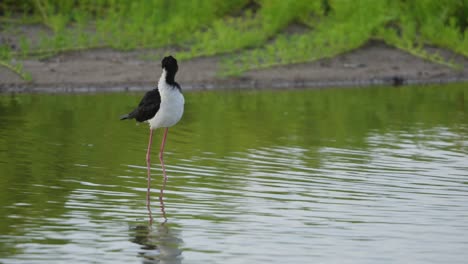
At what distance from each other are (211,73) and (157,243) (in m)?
11.3

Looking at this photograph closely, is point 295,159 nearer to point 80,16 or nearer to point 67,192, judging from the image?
point 67,192

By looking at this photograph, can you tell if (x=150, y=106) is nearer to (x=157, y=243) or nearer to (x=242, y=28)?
(x=157, y=243)

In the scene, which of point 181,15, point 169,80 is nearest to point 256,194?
point 169,80

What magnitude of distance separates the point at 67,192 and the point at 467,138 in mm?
5358

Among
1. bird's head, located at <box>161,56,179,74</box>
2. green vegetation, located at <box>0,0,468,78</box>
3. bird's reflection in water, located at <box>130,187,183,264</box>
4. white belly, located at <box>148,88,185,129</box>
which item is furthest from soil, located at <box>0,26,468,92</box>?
bird's reflection in water, located at <box>130,187,183,264</box>

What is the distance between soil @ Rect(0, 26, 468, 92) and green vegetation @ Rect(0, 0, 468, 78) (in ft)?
0.59

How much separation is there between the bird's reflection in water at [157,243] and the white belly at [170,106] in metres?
2.26

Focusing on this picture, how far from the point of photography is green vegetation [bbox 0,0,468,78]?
19.8 m

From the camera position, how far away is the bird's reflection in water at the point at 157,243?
293 inches

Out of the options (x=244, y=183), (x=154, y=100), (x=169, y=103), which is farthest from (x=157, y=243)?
(x=154, y=100)

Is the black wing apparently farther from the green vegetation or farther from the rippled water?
the green vegetation

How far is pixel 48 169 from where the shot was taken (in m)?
11.0

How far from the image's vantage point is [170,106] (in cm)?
1062

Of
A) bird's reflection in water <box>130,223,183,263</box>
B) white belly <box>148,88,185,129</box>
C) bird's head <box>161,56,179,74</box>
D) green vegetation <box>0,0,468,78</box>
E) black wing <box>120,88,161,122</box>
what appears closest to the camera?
bird's reflection in water <box>130,223,183,263</box>
